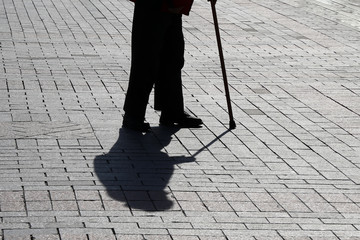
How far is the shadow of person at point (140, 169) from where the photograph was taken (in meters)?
6.78

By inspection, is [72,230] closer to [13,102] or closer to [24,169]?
[24,169]

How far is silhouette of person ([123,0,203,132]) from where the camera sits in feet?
28.0

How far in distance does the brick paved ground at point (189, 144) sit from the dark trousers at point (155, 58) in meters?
0.26

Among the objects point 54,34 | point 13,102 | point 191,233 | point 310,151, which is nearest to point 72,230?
point 191,233

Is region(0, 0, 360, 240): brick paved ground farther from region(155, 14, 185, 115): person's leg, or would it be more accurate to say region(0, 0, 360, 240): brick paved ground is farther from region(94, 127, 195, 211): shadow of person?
region(155, 14, 185, 115): person's leg

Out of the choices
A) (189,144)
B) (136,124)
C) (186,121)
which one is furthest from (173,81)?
(189,144)

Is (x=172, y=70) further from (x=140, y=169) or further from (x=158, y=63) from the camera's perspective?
(x=140, y=169)

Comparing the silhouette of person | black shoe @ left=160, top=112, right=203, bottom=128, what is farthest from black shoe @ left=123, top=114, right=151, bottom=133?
black shoe @ left=160, top=112, right=203, bottom=128

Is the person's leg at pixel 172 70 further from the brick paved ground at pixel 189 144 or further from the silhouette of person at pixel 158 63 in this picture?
the brick paved ground at pixel 189 144

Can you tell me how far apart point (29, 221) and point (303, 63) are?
6.56 m

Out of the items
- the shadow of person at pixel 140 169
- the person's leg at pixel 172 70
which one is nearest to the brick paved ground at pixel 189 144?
the shadow of person at pixel 140 169

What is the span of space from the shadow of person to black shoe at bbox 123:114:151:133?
0.04 meters

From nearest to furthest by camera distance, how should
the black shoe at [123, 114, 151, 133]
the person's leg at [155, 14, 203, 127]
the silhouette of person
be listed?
the silhouette of person → the black shoe at [123, 114, 151, 133] → the person's leg at [155, 14, 203, 127]

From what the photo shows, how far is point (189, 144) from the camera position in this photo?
27.4ft
